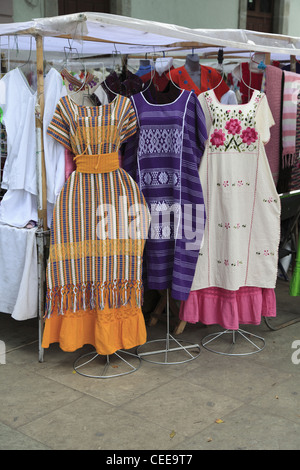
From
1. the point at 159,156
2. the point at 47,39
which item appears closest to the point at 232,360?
the point at 159,156

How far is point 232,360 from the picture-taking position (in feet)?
11.9

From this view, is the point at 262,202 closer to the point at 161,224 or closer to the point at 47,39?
the point at 161,224

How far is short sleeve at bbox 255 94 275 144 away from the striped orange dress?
0.79 metres

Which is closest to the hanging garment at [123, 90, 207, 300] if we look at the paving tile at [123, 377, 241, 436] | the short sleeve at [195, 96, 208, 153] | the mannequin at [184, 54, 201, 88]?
the short sleeve at [195, 96, 208, 153]

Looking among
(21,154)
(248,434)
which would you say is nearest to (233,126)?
(21,154)

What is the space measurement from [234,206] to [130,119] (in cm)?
84

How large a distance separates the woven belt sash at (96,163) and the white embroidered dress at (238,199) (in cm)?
59

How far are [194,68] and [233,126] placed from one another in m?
0.76

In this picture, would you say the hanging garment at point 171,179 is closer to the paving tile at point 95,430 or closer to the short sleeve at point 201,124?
the short sleeve at point 201,124

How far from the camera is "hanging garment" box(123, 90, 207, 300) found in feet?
11.2

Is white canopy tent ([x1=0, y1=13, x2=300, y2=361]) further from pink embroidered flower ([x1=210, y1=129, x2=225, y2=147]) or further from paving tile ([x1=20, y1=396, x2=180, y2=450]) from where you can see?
paving tile ([x1=20, y1=396, x2=180, y2=450])

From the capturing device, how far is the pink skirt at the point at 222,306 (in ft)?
12.3

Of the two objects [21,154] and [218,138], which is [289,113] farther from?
[21,154]

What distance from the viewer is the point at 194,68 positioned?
13.5ft
